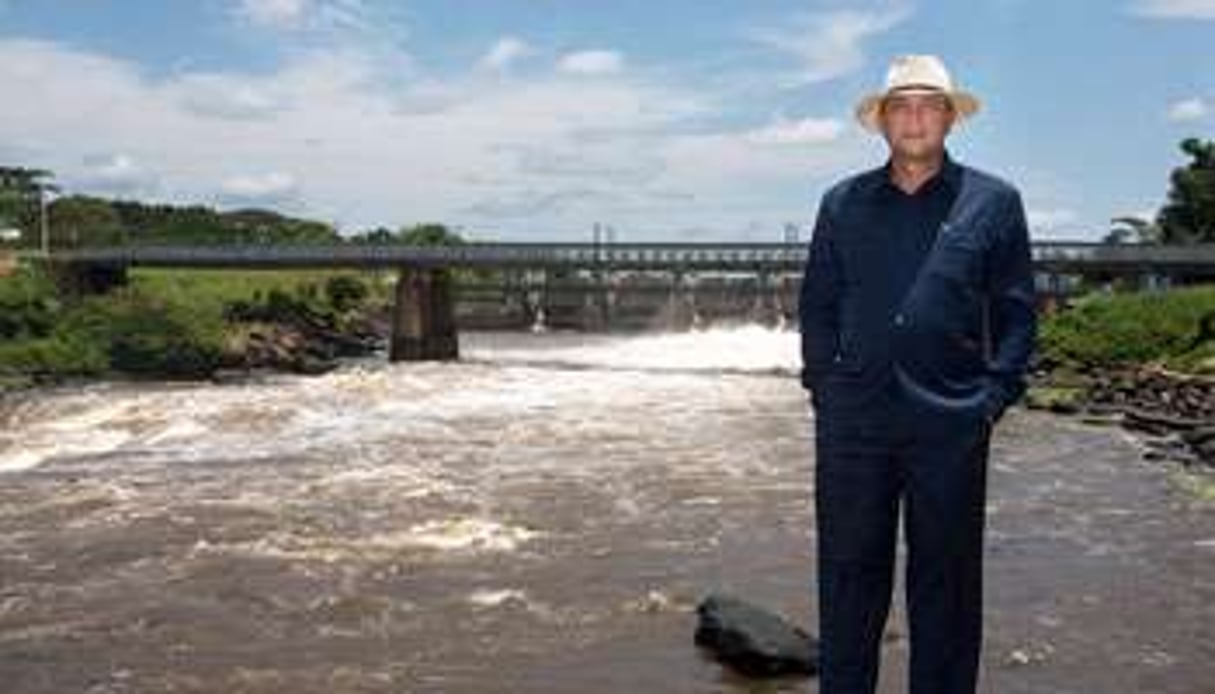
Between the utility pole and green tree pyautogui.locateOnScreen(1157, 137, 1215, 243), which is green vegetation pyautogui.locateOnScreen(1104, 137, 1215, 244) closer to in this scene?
green tree pyautogui.locateOnScreen(1157, 137, 1215, 243)

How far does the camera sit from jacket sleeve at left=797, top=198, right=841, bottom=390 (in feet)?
19.5

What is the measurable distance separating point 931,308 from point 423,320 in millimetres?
58268

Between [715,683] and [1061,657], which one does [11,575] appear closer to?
[715,683]

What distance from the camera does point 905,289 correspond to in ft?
18.9

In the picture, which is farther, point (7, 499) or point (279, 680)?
point (7, 499)

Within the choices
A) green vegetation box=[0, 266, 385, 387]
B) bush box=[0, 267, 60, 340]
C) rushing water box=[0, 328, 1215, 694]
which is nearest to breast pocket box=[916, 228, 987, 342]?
rushing water box=[0, 328, 1215, 694]

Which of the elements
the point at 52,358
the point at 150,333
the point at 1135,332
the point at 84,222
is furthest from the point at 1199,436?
the point at 84,222

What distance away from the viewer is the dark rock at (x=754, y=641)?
11984 millimetres

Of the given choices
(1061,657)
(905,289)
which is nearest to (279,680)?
(1061,657)

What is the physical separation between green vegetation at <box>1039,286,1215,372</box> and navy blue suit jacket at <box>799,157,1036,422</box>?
42139 millimetres

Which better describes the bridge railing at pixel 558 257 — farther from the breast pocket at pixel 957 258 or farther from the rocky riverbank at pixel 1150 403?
the breast pocket at pixel 957 258

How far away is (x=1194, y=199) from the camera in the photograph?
2805 inches

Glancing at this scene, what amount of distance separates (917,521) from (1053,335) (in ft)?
161

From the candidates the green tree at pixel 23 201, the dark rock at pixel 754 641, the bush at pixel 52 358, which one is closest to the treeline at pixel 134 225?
the green tree at pixel 23 201
